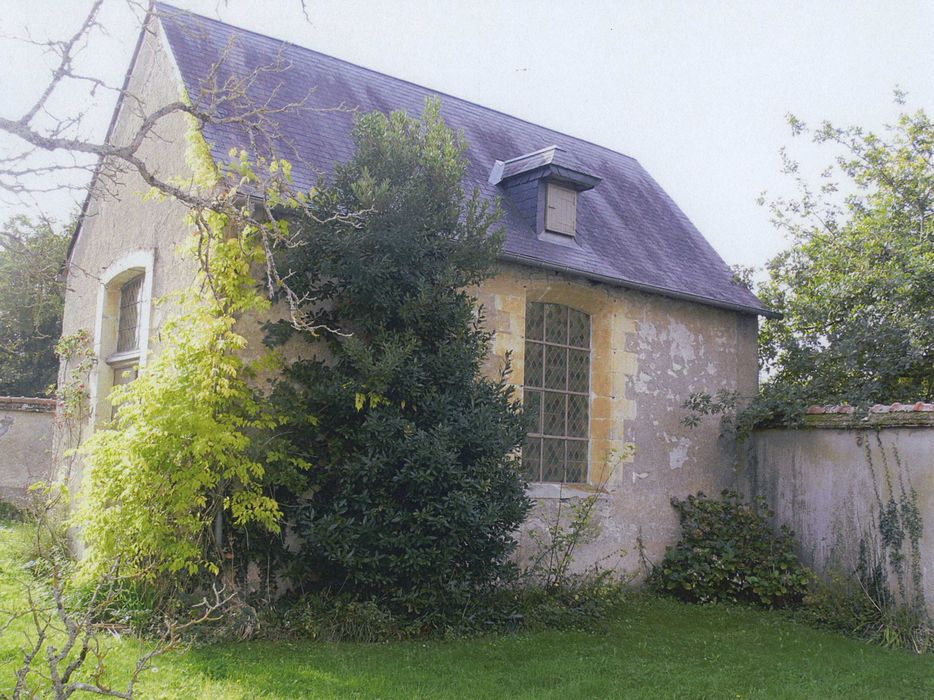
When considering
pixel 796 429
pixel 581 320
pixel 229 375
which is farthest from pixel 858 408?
pixel 229 375

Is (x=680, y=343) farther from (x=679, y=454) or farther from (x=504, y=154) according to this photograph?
(x=504, y=154)

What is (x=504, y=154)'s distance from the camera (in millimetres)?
10609

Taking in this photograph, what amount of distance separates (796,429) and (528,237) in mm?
3454

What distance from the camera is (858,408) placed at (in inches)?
322

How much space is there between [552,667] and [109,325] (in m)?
5.69

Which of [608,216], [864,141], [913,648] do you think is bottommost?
[913,648]

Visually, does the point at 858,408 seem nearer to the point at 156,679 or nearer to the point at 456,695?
the point at 456,695

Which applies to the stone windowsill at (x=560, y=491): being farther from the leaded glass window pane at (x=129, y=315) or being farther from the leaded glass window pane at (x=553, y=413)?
the leaded glass window pane at (x=129, y=315)

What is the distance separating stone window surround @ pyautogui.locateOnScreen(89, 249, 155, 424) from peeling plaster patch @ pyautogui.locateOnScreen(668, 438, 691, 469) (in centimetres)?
550

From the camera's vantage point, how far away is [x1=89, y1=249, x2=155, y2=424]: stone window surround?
828 cm

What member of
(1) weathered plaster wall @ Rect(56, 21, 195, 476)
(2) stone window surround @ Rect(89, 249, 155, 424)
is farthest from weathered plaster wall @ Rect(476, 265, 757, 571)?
(2) stone window surround @ Rect(89, 249, 155, 424)

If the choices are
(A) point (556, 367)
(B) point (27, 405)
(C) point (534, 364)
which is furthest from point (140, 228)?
(B) point (27, 405)

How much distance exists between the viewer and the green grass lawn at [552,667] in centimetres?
514

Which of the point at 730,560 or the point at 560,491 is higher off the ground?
the point at 560,491
